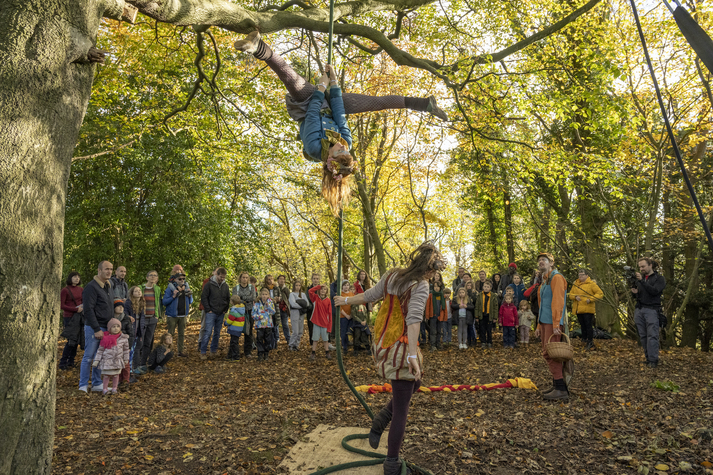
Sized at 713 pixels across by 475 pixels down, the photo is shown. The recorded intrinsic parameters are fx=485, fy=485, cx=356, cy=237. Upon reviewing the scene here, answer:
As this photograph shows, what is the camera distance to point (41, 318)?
2.69 meters

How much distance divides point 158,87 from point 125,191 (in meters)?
3.76

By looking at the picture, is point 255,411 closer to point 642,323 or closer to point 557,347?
point 557,347

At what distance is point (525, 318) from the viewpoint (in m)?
11.1

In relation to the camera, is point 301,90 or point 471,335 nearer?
point 301,90

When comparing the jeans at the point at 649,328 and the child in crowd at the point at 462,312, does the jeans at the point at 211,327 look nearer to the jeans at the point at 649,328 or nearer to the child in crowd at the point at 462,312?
the child in crowd at the point at 462,312

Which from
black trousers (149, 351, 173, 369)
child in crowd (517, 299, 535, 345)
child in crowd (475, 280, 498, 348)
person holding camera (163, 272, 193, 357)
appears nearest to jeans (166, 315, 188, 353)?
person holding camera (163, 272, 193, 357)

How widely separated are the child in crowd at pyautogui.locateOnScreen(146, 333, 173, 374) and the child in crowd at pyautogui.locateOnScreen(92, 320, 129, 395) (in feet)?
4.78

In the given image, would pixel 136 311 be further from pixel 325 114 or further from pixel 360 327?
pixel 325 114

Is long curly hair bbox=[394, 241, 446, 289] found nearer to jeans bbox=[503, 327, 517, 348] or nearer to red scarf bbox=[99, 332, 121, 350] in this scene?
red scarf bbox=[99, 332, 121, 350]

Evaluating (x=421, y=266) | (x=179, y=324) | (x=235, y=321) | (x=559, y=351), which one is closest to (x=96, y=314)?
(x=179, y=324)

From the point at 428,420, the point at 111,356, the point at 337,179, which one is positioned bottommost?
the point at 428,420

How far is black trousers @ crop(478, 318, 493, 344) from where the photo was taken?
36.7ft

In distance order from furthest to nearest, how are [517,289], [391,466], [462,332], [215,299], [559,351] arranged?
1. [517,289]
2. [462,332]
3. [215,299]
4. [559,351]
5. [391,466]

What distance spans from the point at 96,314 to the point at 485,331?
26.4 feet
